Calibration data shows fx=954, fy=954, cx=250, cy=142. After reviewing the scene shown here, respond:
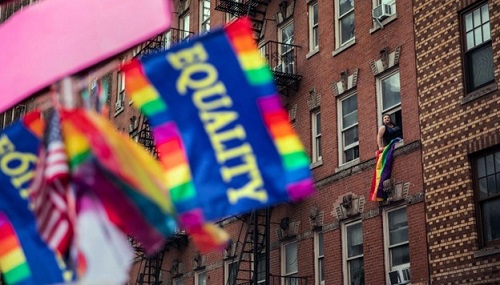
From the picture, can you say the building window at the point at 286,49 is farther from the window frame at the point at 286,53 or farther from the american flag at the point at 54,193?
the american flag at the point at 54,193

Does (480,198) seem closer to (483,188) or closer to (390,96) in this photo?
(483,188)

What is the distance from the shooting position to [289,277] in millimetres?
24203

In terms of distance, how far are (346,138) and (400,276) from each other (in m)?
4.23

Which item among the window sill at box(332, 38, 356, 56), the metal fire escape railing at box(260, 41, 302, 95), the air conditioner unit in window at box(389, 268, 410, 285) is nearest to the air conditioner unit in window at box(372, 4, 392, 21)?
the window sill at box(332, 38, 356, 56)

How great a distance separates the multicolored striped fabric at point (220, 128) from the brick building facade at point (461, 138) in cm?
1059

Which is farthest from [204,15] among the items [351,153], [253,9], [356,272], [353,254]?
[356,272]

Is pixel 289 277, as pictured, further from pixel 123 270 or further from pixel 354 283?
pixel 123 270

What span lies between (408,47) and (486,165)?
370 cm

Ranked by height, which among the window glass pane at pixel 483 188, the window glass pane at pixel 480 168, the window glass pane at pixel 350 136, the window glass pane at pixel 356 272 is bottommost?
the window glass pane at pixel 356 272

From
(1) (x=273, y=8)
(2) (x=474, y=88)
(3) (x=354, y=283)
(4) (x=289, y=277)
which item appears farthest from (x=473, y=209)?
(1) (x=273, y=8)

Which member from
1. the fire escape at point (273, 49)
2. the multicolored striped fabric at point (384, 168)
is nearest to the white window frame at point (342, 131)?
the multicolored striped fabric at point (384, 168)

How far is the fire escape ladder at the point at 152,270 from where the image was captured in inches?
1222

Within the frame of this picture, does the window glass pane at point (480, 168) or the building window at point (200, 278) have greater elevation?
the window glass pane at point (480, 168)

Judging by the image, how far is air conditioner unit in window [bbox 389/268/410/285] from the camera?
20.2 meters
